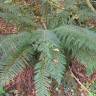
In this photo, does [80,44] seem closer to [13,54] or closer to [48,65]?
[48,65]

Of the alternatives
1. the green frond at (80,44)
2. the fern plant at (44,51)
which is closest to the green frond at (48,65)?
the fern plant at (44,51)

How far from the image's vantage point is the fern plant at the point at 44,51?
3862 millimetres

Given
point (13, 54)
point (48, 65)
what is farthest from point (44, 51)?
point (13, 54)

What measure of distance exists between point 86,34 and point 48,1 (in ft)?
3.91

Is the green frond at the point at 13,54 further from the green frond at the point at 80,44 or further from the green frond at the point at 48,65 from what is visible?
the green frond at the point at 80,44

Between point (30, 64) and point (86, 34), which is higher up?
point (86, 34)

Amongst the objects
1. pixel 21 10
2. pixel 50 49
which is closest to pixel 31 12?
pixel 21 10

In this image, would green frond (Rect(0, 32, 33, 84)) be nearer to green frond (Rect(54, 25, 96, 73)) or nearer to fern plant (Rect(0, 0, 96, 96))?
fern plant (Rect(0, 0, 96, 96))

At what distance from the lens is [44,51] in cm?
393

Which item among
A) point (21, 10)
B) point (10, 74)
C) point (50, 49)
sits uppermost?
point (21, 10)

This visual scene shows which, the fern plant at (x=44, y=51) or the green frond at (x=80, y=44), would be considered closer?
the fern plant at (x=44, y=51)

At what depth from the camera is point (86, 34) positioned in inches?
165

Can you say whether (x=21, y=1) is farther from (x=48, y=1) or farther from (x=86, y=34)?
(x=86, y=34)

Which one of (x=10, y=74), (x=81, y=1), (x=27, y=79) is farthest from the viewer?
(x=81, y=1)
